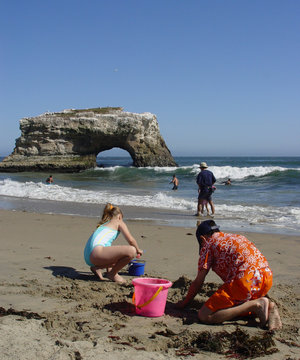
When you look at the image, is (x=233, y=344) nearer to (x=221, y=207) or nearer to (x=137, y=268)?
(x=137, y=268)

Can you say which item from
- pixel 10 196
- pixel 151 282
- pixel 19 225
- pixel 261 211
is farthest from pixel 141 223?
pixel 10 196

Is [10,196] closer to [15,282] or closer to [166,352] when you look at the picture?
[15,282]

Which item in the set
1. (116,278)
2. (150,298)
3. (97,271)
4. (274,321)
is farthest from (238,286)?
(97,271)

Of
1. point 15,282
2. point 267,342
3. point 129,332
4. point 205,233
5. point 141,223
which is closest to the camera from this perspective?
point 267,342

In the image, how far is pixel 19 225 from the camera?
8.44 meters

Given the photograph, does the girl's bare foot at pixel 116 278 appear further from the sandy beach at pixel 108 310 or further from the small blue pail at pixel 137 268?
the small blue pail at pixel 137 268

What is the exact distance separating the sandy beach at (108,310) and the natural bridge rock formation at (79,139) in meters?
32.6

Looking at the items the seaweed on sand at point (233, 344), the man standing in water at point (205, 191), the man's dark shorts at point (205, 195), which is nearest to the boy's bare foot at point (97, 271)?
the seaweed on sand at point (233, 344)

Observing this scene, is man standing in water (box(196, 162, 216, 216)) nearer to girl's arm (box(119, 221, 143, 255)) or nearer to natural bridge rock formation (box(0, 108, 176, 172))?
girl's arm (box(119, 221, 143, 255))

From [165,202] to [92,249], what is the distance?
353 inches

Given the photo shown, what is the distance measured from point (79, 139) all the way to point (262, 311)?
38231 mm

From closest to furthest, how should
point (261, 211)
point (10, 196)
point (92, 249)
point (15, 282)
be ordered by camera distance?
point (15, 282)
point (92, 249)
point (261, 211)
point (10, 196)

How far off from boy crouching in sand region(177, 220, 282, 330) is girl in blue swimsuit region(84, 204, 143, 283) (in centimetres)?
137

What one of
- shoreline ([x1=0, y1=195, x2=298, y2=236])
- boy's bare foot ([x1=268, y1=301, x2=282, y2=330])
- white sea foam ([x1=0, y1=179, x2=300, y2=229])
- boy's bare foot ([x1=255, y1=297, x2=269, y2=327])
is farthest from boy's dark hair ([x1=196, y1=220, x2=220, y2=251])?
white sea foam ([x1=0, y1=179, x2=300, y2=229])
